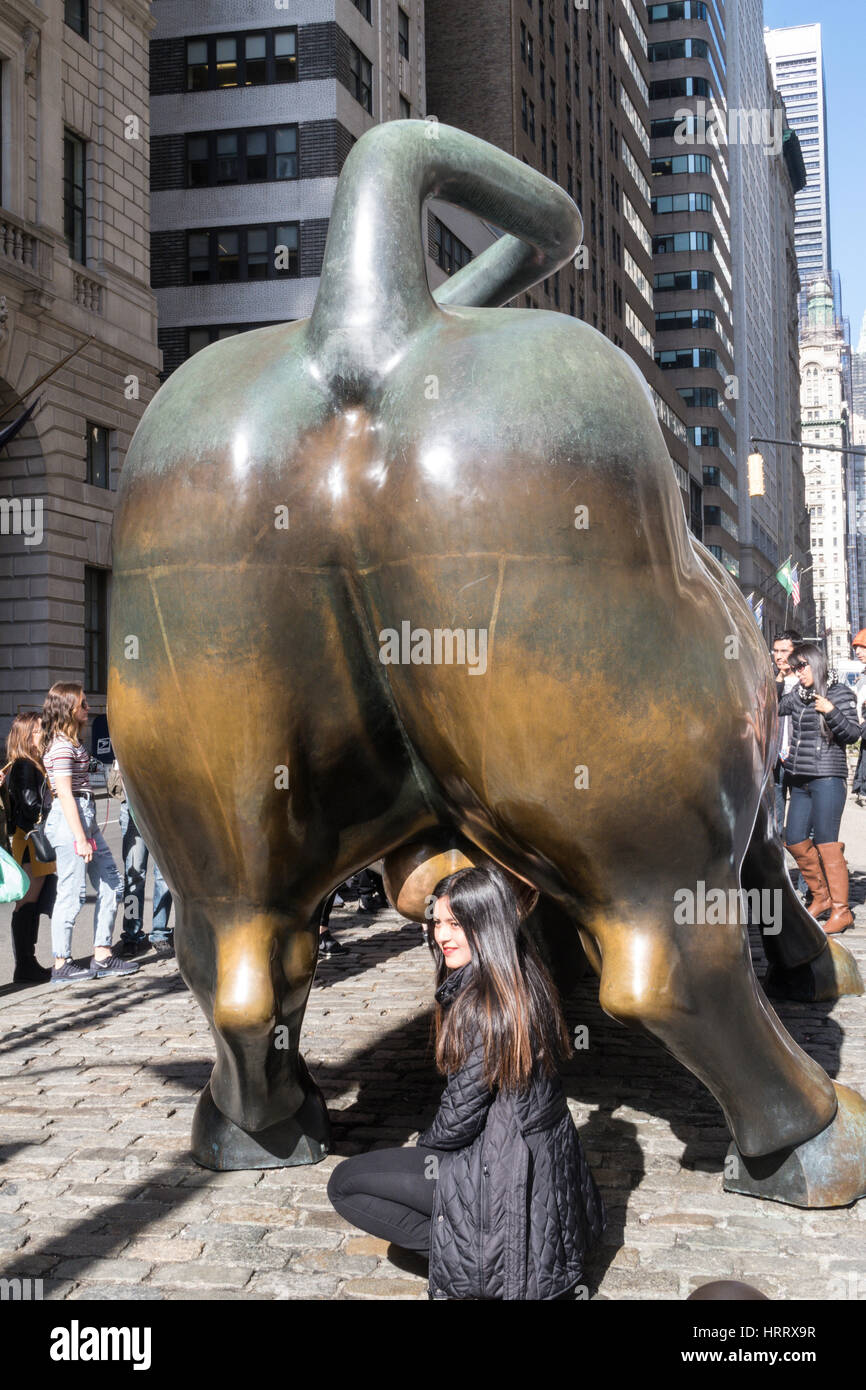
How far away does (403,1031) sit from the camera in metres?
6.27

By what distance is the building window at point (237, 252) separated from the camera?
3556 cm

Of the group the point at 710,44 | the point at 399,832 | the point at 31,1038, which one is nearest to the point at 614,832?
the point at 399,832

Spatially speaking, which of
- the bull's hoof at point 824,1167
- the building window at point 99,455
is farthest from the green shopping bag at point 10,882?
the building window at point 99,455

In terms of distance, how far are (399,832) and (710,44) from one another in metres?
96.6

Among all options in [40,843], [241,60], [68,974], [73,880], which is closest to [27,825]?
[40,843]

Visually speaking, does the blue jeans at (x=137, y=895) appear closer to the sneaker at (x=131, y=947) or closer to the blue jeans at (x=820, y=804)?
the sneaker at (x=131, y=947)

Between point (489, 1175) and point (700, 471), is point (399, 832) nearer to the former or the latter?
point (489, 1175)

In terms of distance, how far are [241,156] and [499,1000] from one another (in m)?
37.2

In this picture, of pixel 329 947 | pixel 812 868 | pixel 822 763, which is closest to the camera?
pixel 329 947

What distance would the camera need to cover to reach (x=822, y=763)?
919 cm

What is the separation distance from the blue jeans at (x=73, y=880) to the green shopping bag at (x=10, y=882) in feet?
11.2

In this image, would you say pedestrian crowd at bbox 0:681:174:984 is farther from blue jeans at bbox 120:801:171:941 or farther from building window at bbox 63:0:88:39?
building window at bbox 63:0:88:39

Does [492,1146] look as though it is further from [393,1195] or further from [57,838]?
[57,838]
